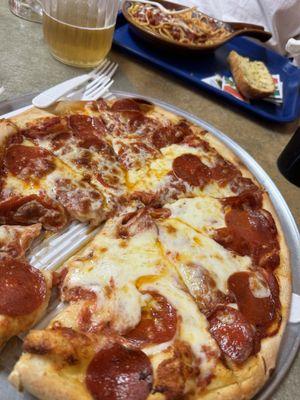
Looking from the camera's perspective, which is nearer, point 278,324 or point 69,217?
point 278,324

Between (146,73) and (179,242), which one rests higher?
(179,242)

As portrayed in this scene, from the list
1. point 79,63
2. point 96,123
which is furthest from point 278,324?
point 79,63

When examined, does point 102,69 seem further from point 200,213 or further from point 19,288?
point 19,288

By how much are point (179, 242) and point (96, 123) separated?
763 millimetres

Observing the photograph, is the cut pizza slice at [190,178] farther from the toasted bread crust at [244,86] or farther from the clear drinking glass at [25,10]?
the clear drinking glass at [25,10]

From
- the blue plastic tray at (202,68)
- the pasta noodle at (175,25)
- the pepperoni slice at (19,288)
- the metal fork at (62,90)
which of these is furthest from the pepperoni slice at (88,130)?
the pasta noodle at (175,25)

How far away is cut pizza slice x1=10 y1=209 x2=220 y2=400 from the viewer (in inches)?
46.9

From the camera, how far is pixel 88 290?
1.41 m

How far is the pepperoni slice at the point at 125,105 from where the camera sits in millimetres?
2197

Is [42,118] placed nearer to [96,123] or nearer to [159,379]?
[96,123]

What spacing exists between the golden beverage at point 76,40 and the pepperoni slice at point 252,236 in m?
1.26

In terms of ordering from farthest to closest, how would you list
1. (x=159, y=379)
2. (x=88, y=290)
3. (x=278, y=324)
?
(x=278, y=324) → (x=88, y=290) → (x=159, y=379)

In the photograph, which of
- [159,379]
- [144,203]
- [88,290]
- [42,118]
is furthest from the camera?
[42,118]

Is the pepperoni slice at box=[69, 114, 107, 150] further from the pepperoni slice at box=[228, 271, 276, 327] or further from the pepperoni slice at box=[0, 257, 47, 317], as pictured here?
the pepperoni slice at box=[228, 271, 276, 327]
